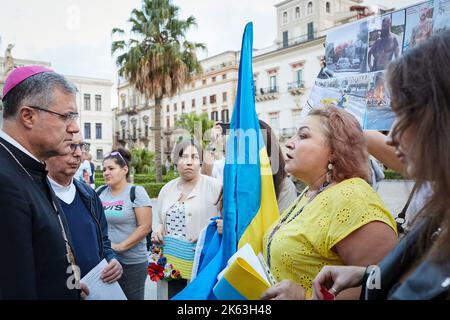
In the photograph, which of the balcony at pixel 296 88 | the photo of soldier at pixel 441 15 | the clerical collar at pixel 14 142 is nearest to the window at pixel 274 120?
the balcony at pixel 296 88

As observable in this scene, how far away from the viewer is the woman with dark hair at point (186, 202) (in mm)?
3348

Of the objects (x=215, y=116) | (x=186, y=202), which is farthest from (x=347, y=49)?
(x=215, y=116)

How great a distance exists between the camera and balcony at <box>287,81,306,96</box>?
36.0 metres

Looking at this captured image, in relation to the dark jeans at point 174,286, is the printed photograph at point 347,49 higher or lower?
higher

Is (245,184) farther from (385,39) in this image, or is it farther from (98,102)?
(98,102)

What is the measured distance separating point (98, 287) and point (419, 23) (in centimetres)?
226

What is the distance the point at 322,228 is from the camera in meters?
1.75

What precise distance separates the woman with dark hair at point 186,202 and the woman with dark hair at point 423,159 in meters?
2.28

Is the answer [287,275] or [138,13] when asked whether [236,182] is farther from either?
[138,13]

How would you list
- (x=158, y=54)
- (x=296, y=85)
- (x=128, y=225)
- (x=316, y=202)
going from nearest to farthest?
(x=316, y=202) → (x=128, y=225) → (x=158, y=54) → (x=296, y=85)

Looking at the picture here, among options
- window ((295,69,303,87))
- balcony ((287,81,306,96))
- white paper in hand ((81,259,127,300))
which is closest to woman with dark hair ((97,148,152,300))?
white paper in hand ((81,259,127,300))

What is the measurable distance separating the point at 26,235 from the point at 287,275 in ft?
→ 3.54

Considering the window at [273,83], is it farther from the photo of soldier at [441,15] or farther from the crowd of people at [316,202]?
the photo of soldier at [441,15]

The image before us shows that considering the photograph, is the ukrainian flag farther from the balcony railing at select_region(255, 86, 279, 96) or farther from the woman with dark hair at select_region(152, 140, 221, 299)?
the balcony railing at select_region(255, 86, 279, 96)
